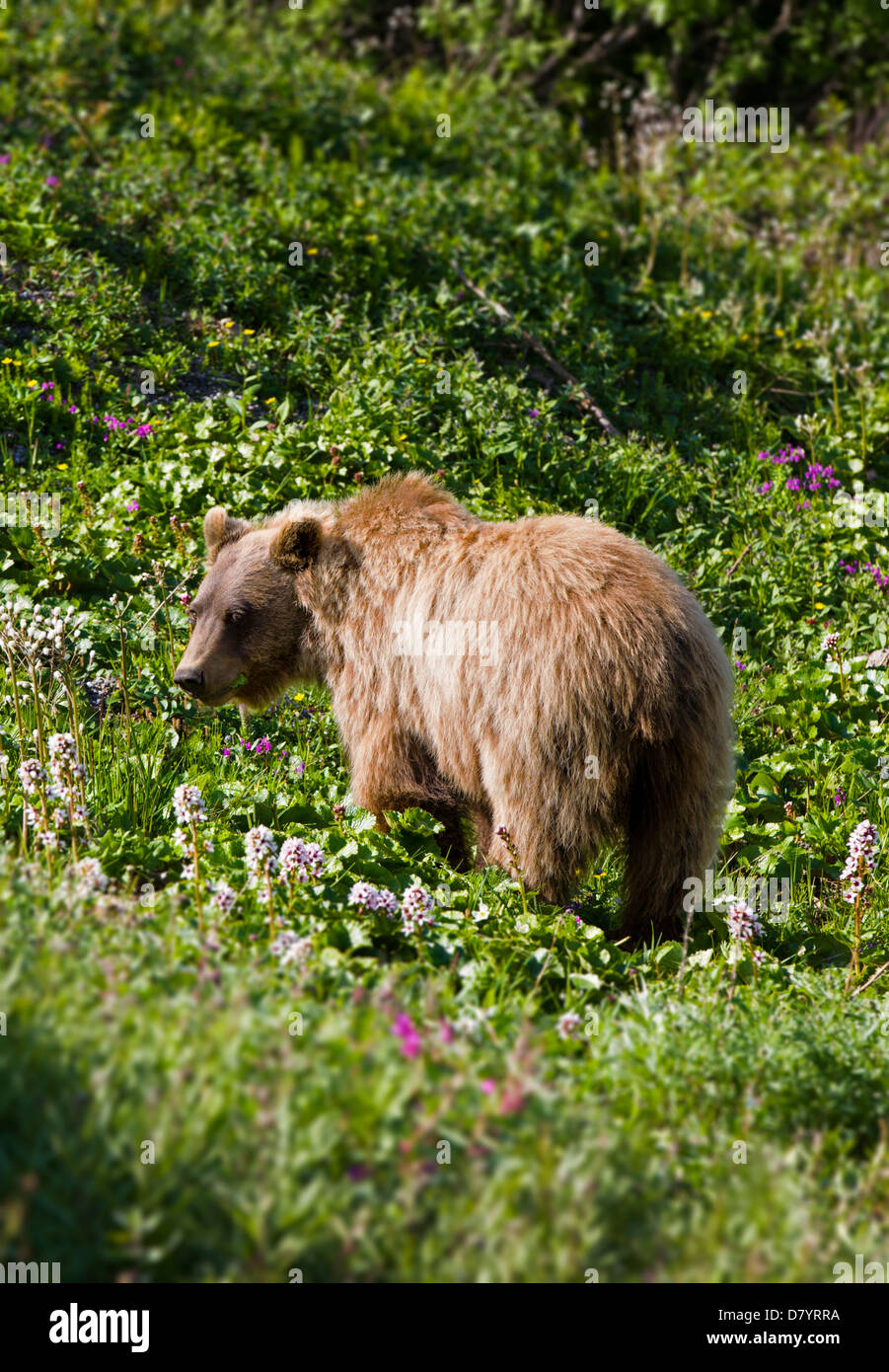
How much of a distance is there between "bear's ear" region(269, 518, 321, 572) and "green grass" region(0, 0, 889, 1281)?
89 cm

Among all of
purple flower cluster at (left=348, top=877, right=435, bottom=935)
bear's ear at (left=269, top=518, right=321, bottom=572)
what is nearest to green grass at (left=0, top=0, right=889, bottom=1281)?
purple flower cluster at (left=348, top=877, right=435, bottom=935)

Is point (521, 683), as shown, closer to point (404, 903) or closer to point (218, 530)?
point (404, 903)

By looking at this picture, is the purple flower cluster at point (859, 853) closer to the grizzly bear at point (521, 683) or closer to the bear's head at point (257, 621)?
the grizzly bear at point (521, 683)

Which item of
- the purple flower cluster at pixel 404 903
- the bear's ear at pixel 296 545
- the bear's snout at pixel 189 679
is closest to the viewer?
the purple flower cluster at pixel 404 903

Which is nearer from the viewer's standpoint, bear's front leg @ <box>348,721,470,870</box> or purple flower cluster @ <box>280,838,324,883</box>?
purple flower cluster @ <box>280,838,324,883</box>

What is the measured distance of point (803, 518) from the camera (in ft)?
25.8

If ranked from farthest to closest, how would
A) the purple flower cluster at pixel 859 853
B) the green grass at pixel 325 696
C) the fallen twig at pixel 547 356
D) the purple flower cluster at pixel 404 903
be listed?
1. the fallen twig at pixel 547 356
2. the purple flower cluster at pixel 859 853
3. the purple flower cluster at pixel 404 903
4. the green grass at pixel 325 696

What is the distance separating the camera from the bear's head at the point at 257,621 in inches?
225

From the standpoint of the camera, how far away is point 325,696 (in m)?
6.41

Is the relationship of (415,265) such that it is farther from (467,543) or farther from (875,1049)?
(875,1049)

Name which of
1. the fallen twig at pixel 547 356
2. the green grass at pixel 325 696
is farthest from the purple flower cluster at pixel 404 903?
the fallen twig at pixel 547 356

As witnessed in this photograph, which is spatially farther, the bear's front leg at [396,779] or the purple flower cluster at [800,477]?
the purple flower cluster at [800,477]

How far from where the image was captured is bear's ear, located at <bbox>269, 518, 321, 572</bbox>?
5.68 metres

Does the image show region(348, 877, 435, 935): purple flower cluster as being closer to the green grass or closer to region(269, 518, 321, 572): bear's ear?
the green grass
